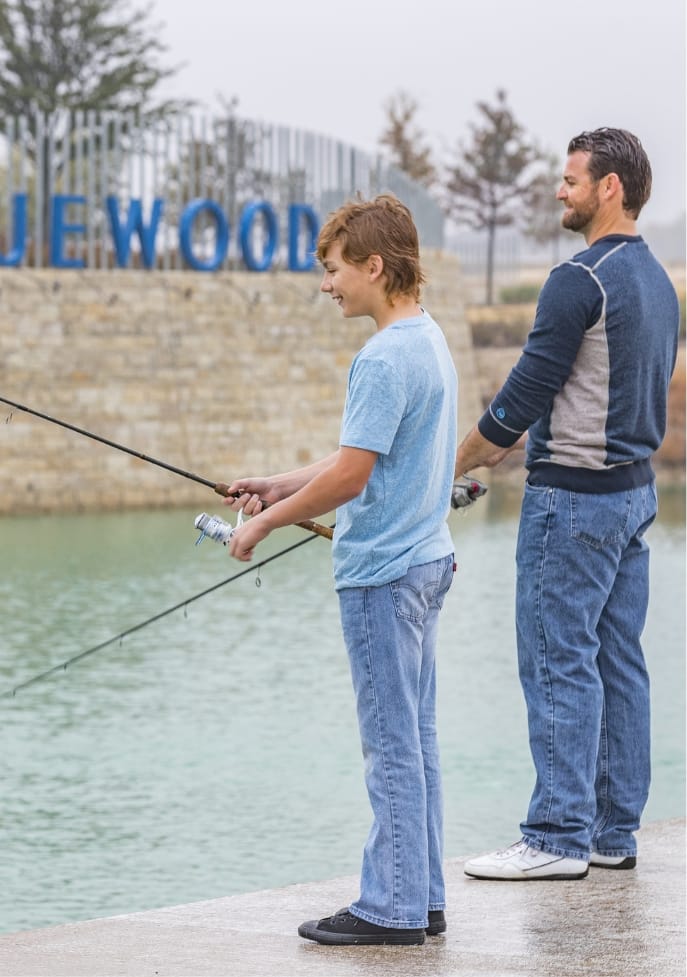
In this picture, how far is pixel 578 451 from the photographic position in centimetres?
451

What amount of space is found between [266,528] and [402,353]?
0.47m

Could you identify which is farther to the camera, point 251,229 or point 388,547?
point 251,229

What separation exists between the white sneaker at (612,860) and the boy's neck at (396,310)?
1.58 m

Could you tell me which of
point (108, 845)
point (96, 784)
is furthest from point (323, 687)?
point (108, 845)

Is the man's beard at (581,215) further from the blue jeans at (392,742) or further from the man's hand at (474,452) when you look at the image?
the blue jeans at (392,742)

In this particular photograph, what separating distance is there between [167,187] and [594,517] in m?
24.5

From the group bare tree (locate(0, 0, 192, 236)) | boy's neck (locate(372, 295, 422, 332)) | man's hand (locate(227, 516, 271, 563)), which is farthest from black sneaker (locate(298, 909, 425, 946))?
bare tree (locate(0, 0, 192, 236))

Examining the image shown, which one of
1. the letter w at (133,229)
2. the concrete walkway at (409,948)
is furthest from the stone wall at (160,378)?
the concrete walkway at (409,948)

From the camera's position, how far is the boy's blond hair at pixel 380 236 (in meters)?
3.91

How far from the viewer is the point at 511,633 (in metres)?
12.5

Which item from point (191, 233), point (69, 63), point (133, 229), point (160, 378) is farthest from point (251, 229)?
point (69, 63)

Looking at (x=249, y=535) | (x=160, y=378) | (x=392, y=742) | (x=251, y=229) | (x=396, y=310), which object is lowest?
(x=160, y=378)

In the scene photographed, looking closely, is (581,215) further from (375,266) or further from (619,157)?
(375,266)

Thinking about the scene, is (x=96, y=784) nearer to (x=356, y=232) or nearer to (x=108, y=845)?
(x=108, y=845)
